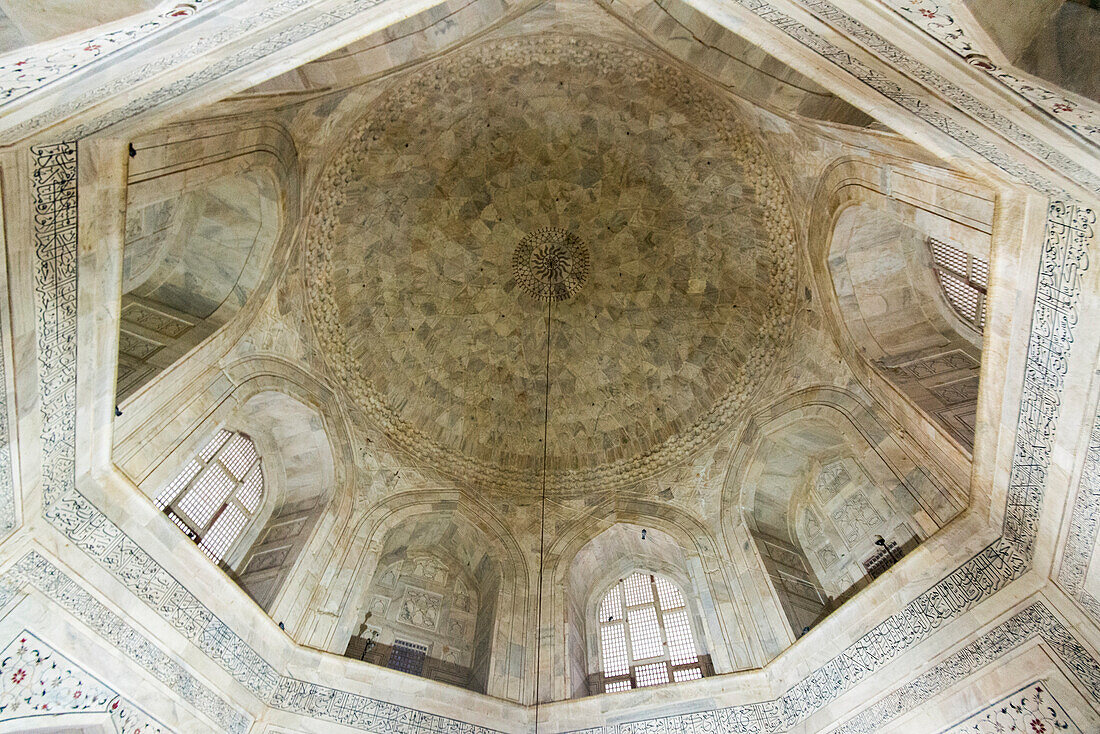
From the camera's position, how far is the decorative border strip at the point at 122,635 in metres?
4.91

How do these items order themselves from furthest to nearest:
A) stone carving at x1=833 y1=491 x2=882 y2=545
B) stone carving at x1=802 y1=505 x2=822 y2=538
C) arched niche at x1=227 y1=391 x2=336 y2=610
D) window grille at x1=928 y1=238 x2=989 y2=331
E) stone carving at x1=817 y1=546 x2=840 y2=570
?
stone carving at x1=802 y1=505 x2=822 y2=538 → stone carving at x1=817 y1=546 x2=840 y2=570 → arched niche at x1=227 y1=391 x2=336 y2=610 → stone carving at x1=833 y1=491 x2=882 y2=545 → window grille at x1=928 y1=238 x2=989 y2=331

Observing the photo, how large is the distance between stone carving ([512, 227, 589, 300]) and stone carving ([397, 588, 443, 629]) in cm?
492

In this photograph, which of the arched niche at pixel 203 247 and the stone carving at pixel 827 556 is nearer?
the arched niche at pixel 203 247

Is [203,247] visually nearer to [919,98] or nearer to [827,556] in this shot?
[919,98]

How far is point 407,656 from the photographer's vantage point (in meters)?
8.05

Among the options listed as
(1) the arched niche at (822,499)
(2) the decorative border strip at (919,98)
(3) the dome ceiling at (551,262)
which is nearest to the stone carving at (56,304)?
(3) the dome ceiling at (551,262)

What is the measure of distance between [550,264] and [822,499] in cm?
537

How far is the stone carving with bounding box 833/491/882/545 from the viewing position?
736 centimetres

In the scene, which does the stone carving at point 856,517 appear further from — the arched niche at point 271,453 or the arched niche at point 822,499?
the arched niche at point 271,453

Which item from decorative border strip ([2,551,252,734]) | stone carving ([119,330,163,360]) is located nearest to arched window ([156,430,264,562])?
stone carving ([119,330,163,360])

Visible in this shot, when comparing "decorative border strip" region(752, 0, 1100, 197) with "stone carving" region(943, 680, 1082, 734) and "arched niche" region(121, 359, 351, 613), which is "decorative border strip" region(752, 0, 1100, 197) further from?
"arched niche" region(121, 359, 351, 613)

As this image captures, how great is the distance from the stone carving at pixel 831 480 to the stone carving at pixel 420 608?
17.1 ft

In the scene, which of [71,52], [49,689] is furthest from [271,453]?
[71,52]

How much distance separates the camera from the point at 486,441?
10266 mm
